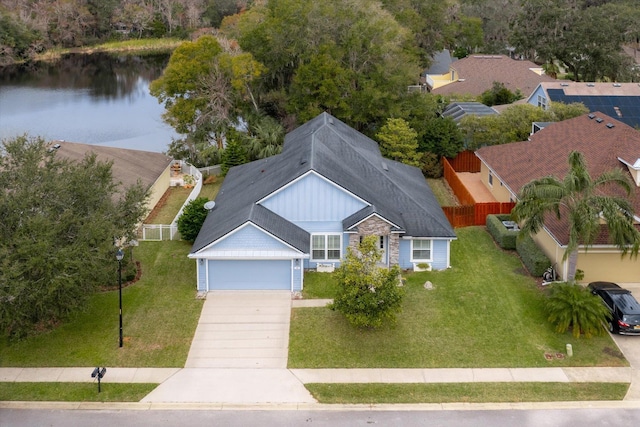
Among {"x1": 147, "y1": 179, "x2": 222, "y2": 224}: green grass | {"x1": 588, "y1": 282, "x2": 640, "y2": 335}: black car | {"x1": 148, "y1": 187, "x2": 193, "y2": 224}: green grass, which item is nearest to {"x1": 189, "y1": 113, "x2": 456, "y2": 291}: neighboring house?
{"x1": 148, "y1": 187, "x2": 193, "y2": 224}: green grass

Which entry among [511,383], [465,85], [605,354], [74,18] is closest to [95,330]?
[511,383]

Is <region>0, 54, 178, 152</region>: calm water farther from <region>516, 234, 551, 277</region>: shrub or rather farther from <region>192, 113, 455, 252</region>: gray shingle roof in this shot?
<region>516, 234, 551, 277</region>: shrub

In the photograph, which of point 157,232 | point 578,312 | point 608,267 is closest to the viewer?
point 578,312

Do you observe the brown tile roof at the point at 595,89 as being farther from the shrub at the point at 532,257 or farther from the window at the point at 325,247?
the window at the point at 325,247

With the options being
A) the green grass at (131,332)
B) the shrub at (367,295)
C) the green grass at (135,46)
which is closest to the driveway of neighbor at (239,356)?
the green grass at (131,332)

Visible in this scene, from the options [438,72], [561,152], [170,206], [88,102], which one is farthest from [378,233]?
[88,102]

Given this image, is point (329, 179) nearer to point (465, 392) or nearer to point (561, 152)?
point (465, 392)
